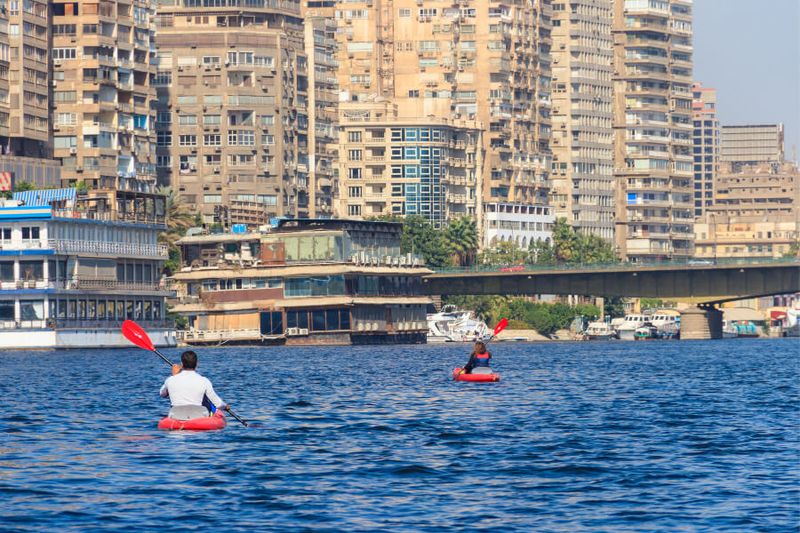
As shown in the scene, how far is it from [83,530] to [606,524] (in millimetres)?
10819

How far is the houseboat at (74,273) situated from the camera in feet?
534

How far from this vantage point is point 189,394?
56094mm

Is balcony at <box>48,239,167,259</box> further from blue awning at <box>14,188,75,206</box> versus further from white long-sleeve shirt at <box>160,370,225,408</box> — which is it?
white long-sleeve shirt at <box>160,370,225,408</box>

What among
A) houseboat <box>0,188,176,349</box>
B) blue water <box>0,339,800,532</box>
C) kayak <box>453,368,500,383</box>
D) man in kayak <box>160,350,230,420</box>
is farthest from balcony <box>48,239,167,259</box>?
man in kayak <box>160,350,230,420</box>

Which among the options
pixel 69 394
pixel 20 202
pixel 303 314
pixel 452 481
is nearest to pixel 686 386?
pixel 69 394

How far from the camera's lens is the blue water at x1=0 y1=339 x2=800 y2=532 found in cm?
4225

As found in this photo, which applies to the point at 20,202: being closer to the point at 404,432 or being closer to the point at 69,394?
the point at 69,394

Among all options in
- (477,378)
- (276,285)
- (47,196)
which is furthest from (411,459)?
(276,285)

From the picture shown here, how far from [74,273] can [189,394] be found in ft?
375

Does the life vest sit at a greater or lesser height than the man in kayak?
lesser

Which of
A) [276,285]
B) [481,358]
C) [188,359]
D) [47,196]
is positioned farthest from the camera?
[276,285]

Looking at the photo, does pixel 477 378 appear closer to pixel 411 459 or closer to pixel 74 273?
pixel 411 459

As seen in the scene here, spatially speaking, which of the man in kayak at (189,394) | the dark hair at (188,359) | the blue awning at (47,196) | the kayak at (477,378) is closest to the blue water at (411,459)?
the kayak at (477,378)

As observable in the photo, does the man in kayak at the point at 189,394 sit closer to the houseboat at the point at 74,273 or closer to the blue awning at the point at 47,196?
the houseboat at the point at 74,273
